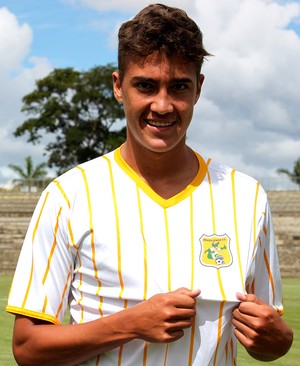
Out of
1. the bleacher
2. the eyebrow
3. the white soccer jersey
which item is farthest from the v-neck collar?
the bleacher

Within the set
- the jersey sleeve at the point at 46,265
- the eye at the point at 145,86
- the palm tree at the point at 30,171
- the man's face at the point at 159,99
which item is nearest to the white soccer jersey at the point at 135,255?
the jersey sleeve at the point at 46,265

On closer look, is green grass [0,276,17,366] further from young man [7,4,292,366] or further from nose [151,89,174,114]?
nose [151,89,174,114]

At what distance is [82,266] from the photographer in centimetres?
227

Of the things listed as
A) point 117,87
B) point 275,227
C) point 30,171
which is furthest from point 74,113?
point 117,87

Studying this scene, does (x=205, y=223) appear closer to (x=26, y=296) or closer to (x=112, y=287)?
(x=112, y=287)

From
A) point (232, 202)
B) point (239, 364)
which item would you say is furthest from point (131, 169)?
point (239, 364)

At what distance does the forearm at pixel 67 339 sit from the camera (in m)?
2.13

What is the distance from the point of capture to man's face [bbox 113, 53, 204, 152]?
7.47ft

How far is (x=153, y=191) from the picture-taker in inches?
91.1

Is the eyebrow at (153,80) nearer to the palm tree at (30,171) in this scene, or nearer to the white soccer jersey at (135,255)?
the white soccer jersey at (135,255)

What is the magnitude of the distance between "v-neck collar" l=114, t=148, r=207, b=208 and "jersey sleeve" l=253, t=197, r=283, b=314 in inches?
8.0

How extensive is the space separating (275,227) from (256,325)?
24.3 meters

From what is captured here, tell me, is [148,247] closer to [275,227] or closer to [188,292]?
[188,292]

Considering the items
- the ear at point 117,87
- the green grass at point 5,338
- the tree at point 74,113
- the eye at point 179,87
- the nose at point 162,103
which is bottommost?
the green grass at point 5,338
